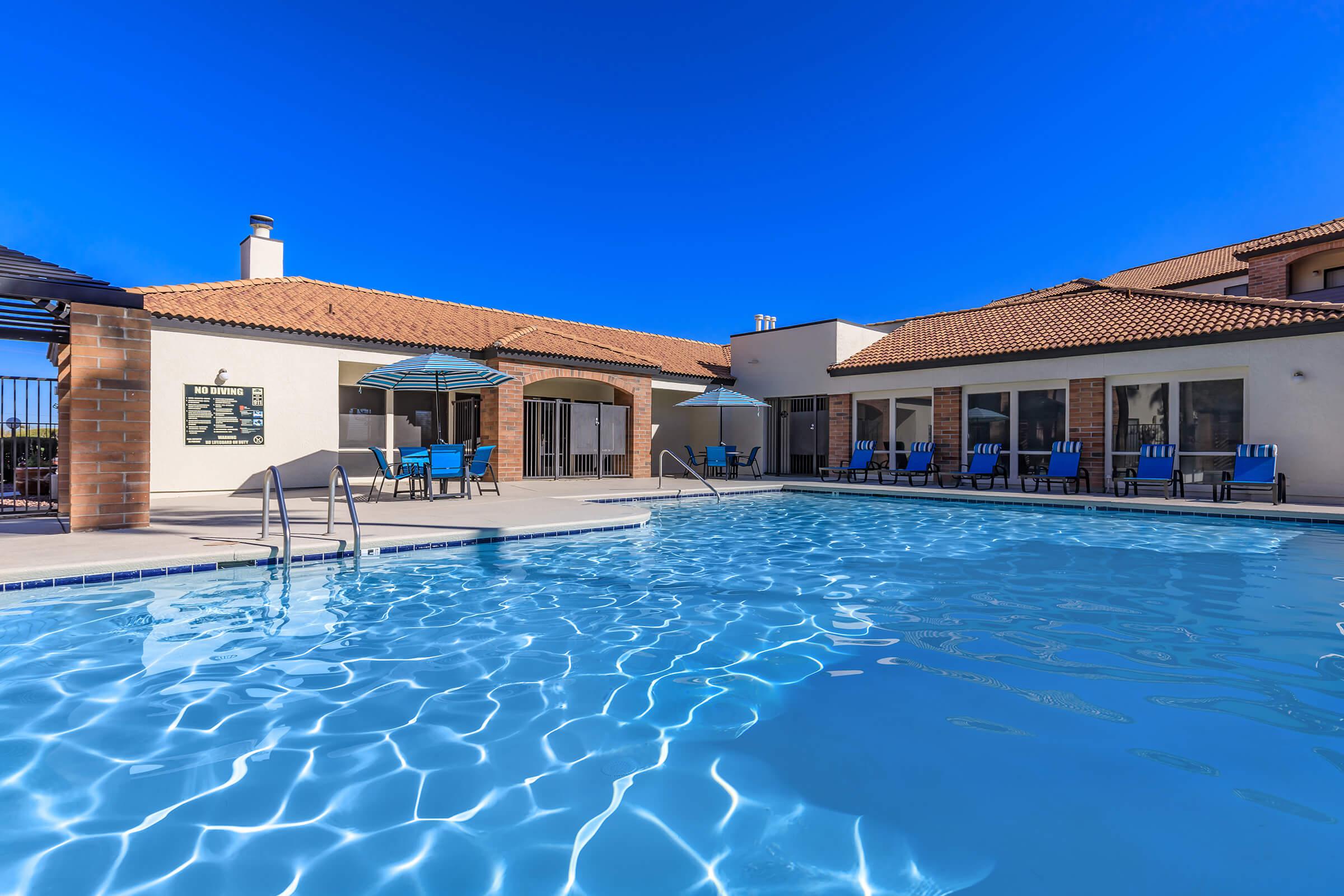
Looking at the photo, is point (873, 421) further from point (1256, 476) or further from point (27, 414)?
point (27, 414)

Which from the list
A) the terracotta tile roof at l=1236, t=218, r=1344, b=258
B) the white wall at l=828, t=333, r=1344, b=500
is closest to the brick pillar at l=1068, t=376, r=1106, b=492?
the white wall at l=828, t=333, r=1344, b=500

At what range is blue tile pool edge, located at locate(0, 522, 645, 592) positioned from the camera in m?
5.21

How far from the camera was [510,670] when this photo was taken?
385 cm

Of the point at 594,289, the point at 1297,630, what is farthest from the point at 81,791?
A: the point at 594,289

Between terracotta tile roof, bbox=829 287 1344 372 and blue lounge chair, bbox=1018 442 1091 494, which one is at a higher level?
terracotta tile roof, bbox=829 287 1344 372

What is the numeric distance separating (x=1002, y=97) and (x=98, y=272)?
2085 centimetres

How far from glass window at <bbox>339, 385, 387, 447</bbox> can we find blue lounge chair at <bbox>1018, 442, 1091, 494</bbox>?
47.7 ft

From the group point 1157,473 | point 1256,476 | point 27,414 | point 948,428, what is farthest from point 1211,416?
point 27,414

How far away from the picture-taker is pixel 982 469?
14570 millimetres

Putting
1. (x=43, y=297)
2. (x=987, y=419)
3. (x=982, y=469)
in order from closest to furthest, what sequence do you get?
(x=43, y=297)
(x=982, y=469)
(x=987, y=419)

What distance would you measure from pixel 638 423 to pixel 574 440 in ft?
6.16

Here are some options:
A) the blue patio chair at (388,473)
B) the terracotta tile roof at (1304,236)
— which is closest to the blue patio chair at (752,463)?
the blue patio chair at (388,473)

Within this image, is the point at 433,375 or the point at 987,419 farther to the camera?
the point at 987,419

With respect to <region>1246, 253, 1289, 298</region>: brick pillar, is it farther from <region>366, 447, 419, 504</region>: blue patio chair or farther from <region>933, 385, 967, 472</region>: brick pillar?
<region>366, 447, 419, 504</region>: blue patio chair
